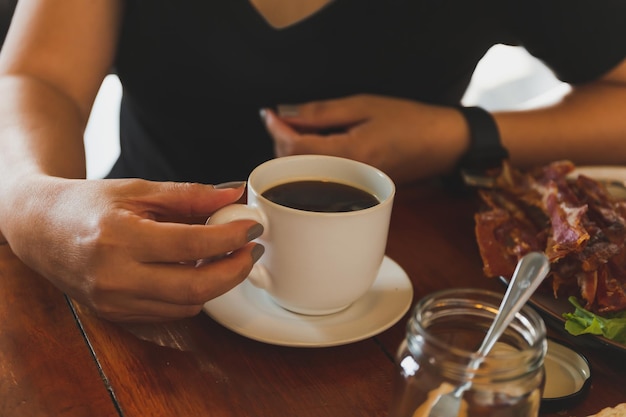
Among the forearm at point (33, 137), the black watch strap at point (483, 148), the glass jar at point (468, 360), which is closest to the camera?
the glass jar at point (468, 360)

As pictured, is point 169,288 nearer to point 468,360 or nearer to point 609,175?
point 468,360

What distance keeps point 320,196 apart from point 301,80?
438 millimetres

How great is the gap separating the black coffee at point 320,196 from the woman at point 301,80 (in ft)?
0.58

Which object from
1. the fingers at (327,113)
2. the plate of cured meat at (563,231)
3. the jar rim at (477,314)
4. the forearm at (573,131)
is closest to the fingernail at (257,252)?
the jar rim at (477,314)

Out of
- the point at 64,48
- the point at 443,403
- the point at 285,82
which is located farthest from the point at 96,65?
the point at 443,403

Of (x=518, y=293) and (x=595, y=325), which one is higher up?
(x=518, y=293)

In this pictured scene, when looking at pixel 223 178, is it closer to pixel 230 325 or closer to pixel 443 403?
pixel 230 325

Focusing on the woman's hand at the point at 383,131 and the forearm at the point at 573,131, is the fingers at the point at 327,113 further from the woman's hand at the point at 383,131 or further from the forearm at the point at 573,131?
the forearm at the point at 573,131

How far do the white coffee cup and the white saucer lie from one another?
12mm

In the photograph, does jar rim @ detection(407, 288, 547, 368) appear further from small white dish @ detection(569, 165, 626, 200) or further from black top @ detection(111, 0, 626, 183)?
black top @ detection(111, 0, 626, 183)

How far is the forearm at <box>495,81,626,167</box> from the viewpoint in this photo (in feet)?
3.39

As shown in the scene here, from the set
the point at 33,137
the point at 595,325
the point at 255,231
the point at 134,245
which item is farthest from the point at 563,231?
Result: the point at 33,137

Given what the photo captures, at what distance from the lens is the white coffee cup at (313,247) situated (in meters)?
0.59

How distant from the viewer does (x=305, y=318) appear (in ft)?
2.13
